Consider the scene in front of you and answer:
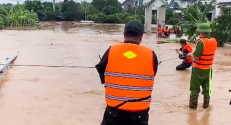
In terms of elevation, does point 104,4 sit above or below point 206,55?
above

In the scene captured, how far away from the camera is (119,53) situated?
10.0 ft

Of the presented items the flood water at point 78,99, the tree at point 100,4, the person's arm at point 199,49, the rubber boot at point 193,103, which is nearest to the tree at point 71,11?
the tree at point 100,4

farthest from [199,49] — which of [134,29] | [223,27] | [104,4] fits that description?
[104,4]

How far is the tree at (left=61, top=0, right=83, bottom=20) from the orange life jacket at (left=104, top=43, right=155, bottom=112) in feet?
205

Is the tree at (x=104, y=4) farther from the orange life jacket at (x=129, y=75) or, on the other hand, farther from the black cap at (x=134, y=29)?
the orange life jacket at (x=129, y=75)

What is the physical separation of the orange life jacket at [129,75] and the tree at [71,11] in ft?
205

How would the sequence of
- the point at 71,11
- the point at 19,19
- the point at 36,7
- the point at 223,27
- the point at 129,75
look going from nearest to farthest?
the point at 129,75, the point at 223,27, the point at 19,19, the point at 36,7, the point at 71,11

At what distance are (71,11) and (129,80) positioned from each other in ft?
207

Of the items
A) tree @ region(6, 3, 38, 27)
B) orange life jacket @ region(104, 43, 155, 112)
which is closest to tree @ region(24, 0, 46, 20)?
tree @ region(6, 3, 38, 27)

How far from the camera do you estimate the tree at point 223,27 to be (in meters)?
20.0

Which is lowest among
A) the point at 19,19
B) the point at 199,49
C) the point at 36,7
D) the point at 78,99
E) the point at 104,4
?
the point at 78,99

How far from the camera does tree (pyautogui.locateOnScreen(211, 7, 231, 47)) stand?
20.0m

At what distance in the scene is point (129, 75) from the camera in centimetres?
302

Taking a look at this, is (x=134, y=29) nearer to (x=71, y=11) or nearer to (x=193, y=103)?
(x=193, y=103)
